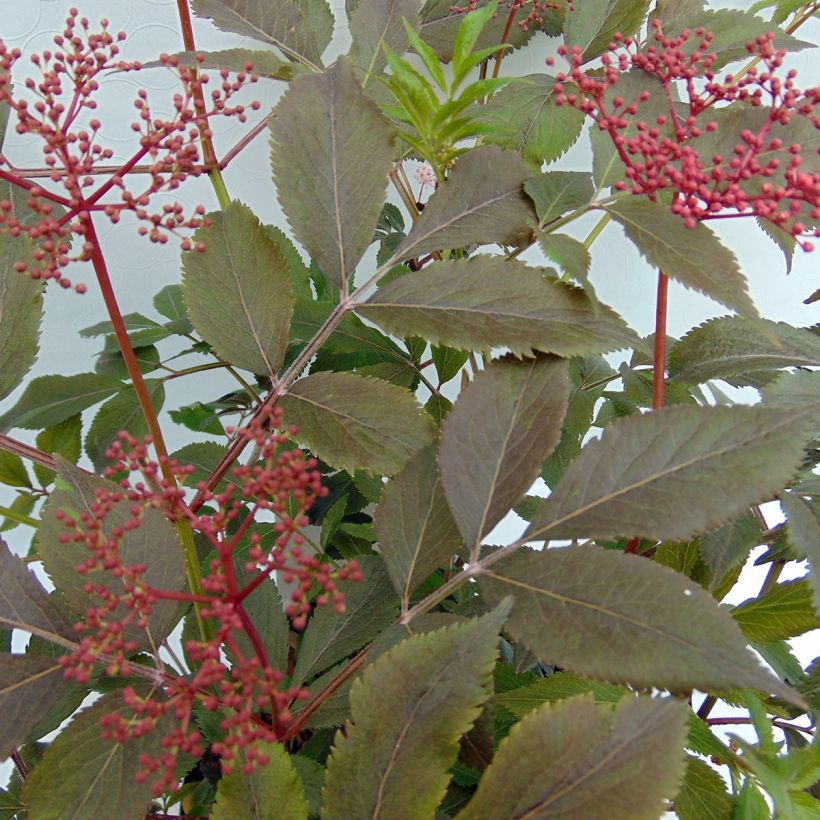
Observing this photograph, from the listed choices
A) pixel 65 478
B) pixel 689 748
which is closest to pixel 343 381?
pixel 65 478

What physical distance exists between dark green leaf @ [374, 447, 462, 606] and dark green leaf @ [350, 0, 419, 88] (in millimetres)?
275

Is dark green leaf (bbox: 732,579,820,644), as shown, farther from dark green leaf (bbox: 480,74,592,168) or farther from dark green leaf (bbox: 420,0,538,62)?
dark green leaf (bbox: 420,0,538,62)

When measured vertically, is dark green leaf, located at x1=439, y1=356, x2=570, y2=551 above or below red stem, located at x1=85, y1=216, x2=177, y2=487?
below

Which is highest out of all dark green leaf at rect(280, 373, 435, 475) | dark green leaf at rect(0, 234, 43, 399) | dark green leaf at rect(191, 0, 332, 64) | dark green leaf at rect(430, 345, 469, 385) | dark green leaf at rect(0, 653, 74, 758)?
dark green leaf at rect(191, 0, 332, 64)

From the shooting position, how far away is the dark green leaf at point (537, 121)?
459 mm

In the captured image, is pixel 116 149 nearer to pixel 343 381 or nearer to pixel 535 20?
pixel 535 20

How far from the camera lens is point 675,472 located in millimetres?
281

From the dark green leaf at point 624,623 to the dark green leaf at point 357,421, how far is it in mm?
73

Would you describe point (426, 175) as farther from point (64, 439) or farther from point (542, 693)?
point (542, 693)

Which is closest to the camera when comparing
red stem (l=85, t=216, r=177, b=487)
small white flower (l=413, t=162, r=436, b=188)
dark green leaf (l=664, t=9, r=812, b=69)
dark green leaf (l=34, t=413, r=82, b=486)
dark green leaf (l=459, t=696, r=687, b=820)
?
dark green leaf (l=459, t=696, r=687, b=820)

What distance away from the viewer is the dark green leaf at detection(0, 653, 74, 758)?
1.02ft

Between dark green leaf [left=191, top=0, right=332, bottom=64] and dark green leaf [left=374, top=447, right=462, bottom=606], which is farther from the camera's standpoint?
dark green leaf [left=191, top=0, right=332, bottom=64]

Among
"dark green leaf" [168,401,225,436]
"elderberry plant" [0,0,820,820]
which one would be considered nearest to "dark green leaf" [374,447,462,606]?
"elderberry plant" [0,0,820,820]

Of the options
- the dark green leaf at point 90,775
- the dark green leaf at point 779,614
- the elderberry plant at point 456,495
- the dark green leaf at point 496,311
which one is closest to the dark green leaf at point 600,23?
the elderberry plant at point 456,495
